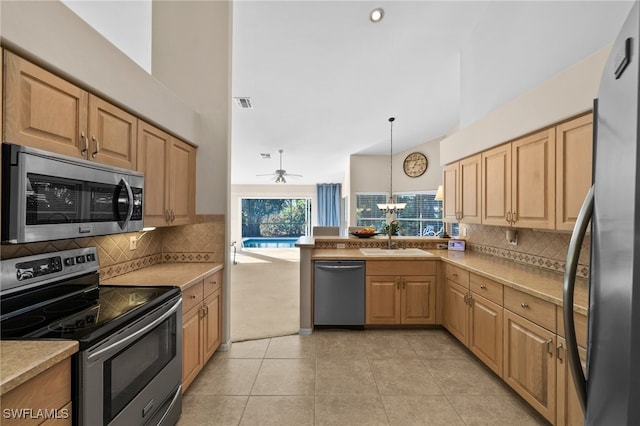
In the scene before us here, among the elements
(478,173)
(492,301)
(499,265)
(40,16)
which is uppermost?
(40,16)

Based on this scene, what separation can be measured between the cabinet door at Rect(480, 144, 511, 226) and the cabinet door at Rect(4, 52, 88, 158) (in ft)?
9.91

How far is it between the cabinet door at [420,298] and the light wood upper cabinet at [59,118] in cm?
289

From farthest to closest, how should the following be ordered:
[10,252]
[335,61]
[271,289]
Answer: [271,289]
[335,61]
[10,252]

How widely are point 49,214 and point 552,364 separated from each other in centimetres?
277

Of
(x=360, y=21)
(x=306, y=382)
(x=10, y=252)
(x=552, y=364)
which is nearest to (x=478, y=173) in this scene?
(x=552, y=364)

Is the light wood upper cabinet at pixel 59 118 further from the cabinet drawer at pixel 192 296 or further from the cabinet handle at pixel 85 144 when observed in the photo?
the cabinet drawer at pixel 192 296

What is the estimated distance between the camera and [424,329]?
131 inches

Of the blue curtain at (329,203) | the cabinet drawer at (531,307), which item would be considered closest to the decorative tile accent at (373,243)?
the cabinet drawer at (531,307)

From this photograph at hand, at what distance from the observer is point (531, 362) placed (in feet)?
6.24

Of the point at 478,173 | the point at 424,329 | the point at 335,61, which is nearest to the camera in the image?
the point at 478,173

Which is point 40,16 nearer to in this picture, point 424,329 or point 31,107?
point 31,107

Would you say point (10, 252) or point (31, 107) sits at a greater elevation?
point (31, 107)

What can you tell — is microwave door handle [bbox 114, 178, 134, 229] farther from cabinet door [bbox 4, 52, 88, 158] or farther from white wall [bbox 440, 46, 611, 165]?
white wall [bbox 440, 46, 611, 165]

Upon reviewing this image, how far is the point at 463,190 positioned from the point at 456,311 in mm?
1294
